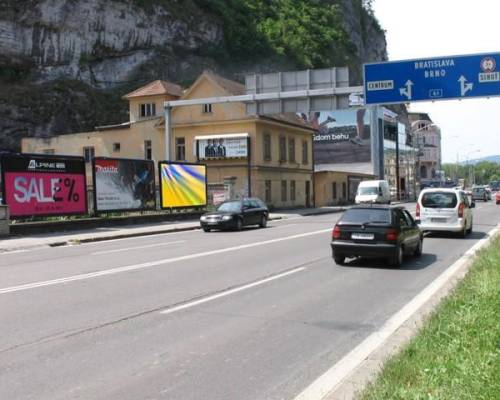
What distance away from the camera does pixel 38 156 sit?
80.1 feet

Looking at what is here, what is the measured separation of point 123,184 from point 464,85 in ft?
57.5

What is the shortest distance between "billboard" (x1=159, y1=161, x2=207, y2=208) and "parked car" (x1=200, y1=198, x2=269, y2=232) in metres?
6.56

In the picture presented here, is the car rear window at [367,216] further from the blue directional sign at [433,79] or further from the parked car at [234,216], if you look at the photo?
the blue directional sign at [433,79]

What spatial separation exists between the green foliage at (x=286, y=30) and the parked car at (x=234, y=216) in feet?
182

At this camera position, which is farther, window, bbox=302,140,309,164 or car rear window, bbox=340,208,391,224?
A: window, bbox=302,140,309,164

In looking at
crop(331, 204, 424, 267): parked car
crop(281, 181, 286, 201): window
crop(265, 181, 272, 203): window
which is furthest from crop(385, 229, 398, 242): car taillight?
crop(281, 181, 286, 201): window

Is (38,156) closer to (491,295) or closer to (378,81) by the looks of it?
(378,81)

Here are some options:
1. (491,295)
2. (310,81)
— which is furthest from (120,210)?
(491,295)

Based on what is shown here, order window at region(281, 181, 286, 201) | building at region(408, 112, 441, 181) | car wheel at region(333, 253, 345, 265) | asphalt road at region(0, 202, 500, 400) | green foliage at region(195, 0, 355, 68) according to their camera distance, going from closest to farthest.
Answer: asphalt road at region(0, 202, 500, 400)
car wheel at region(333, 253, 345, 265)
window at region(281, 181, 286, 201)
green foliage at region(195, 0, 355, 68)
building at region(408, 112, 441, 181)

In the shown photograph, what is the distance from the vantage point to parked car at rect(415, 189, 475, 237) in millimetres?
19578

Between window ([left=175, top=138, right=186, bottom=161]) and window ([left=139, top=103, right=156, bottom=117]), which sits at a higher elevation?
window ([left=139, top=103, right=156, bottom=117])

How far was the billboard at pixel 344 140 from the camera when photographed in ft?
Result: 257

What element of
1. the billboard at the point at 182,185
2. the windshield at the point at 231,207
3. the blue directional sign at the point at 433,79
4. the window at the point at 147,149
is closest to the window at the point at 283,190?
the window at the point at 147,149

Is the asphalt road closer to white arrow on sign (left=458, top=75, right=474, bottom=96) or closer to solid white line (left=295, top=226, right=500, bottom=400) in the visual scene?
solid white line (left=295, top=226, right=500, bottom=400)
